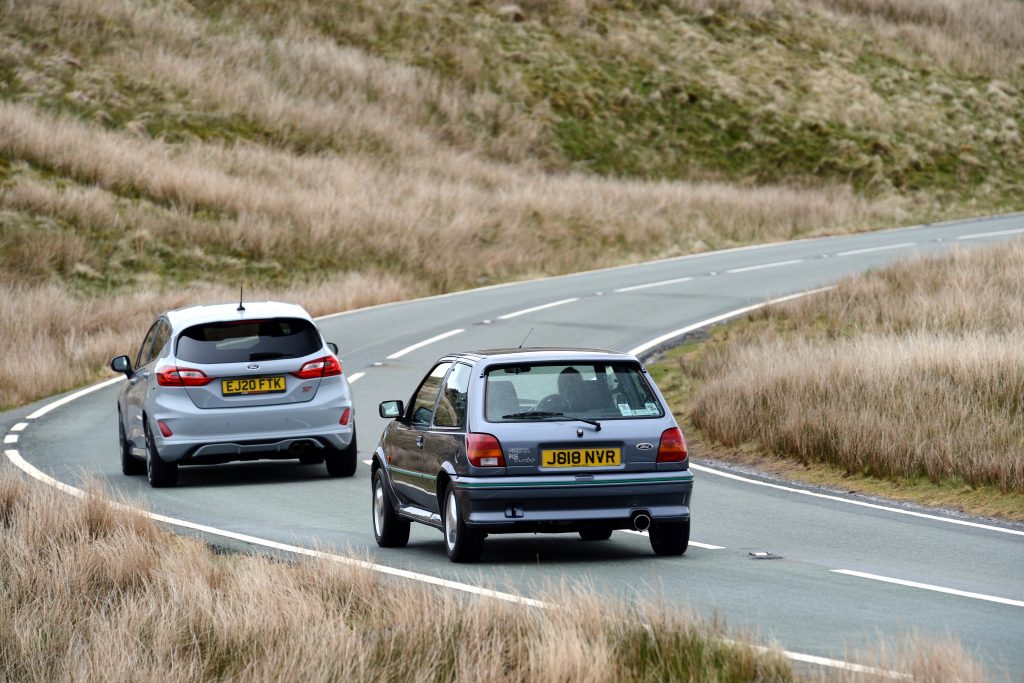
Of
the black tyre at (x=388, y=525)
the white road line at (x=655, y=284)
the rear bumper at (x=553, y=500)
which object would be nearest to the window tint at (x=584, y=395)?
the rear bumper at (x=553, y=500)

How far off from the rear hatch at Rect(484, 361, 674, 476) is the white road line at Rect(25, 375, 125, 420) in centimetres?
1215

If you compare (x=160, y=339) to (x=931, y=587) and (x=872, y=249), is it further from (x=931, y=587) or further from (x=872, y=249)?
(x=872, y=249)

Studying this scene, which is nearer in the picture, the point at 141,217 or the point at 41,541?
the point at 41,541

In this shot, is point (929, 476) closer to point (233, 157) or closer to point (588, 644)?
point (588, 644)

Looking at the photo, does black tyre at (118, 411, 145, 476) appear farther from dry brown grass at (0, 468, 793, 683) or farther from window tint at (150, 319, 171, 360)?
dry brown grass at (0, 468, 793, 683)

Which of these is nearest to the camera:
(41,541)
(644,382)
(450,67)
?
(41,541)

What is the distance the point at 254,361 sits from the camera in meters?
15.3

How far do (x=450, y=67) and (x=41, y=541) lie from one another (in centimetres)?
5225

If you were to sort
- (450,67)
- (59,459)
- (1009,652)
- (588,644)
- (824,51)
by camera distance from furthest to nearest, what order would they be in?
(824,51) → (450,67) → (59,459) → (1009,652) → (588,644)

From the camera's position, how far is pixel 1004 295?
22.9m

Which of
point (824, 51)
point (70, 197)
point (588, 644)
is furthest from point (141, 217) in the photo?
point (824, 51)

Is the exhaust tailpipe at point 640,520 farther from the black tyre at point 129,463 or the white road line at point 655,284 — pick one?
the white road line at point 655,284

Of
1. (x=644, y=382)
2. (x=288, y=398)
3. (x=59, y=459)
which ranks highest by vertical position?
(x=644, y=382)

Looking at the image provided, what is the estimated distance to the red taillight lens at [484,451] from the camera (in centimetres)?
1022
